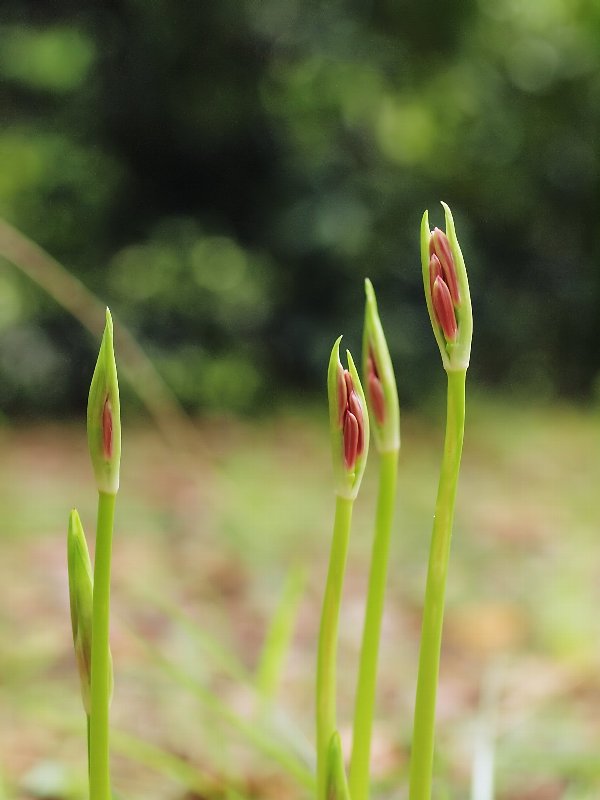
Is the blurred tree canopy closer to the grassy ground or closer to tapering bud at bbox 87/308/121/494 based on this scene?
the grassy ground

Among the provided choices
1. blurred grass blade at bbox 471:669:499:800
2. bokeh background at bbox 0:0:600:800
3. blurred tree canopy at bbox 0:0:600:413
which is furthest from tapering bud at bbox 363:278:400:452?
blurred tree canopy at bbox 0:0:600:413

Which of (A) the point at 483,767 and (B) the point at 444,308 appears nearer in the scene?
(B) the point at 444,308

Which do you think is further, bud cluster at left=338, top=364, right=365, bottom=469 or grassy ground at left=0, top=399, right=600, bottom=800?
grassy ground at left=0, top=399, right=600, bottom=800

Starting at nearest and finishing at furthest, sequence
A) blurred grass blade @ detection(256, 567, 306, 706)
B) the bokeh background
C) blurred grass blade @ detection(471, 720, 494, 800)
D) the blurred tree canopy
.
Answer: blurred grass blade @ detection(471, 720, 494, 800), blurred grass blade @ detection(256, 567, 306, 706), the bokeh background, the blurred tree canopy

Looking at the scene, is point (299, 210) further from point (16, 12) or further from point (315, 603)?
point (315, 603)

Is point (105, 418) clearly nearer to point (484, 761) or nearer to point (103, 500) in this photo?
point (103, 500)

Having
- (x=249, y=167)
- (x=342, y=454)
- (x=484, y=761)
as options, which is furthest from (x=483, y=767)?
(x=249, y=167)
